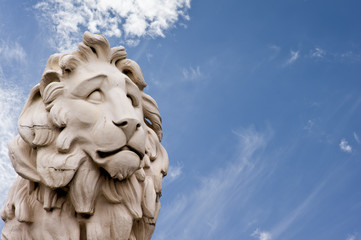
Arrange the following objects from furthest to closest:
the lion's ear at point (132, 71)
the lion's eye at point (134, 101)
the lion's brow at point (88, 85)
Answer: the lion's ear at point (132, 71) → the lion's eye at point (134, 101) → the lion's brow at point (88, 85)

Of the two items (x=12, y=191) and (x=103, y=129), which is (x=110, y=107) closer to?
(x=103, y=129)

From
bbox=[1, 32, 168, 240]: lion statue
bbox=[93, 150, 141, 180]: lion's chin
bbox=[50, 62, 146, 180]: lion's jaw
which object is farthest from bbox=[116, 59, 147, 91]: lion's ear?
bbox=[93, 150, 141, 180]: lion's chin

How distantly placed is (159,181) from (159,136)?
0.43 m

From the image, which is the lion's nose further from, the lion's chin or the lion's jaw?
the lion's chin

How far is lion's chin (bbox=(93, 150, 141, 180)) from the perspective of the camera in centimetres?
302

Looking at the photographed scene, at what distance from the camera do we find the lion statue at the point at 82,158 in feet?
9.94

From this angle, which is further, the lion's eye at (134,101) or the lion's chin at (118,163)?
the lion's eye at (134,101)

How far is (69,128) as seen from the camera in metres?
3.07

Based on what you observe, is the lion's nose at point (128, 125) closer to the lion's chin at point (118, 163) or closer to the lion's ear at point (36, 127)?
the lion's chin at point (118, 163)

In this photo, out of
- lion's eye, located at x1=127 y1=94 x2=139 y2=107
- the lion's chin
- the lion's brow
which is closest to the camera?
the lion's chin

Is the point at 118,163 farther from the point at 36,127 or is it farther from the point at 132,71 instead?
the point at 132,71

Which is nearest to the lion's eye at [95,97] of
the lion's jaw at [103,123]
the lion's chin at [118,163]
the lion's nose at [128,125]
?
the lion's jaw at [103,123]

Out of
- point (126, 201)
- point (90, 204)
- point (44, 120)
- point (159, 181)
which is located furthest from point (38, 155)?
point (159, 181)

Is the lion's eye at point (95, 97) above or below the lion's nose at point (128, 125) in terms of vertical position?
above
